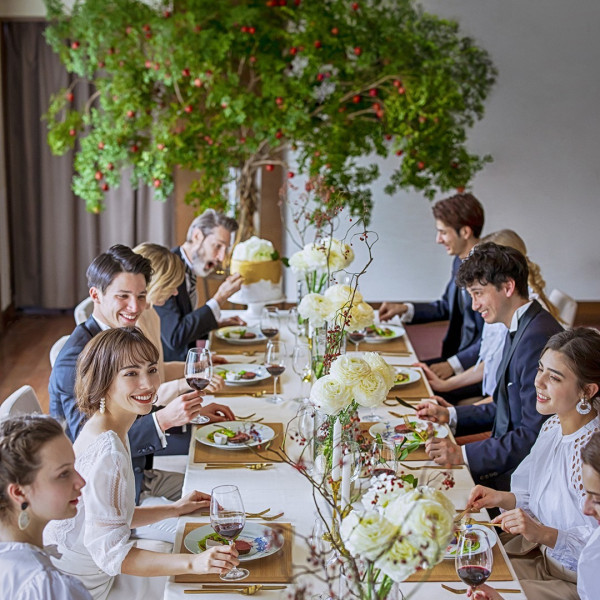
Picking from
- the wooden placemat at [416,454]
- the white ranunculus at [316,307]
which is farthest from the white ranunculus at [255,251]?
the wooden placemat at [416,454]

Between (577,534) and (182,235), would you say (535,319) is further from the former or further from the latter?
(182,235)

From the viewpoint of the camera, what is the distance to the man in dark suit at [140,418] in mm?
2721

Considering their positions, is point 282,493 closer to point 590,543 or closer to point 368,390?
point 368,390

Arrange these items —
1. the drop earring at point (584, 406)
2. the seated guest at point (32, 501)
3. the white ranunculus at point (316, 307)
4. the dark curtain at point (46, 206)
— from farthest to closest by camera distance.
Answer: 1. the dark curtain at point (46, 206)
2. the white ranunculus at point (316, 307)
3. the drop earring at point (584, 406)
4. the seated guest at point (32, 501)

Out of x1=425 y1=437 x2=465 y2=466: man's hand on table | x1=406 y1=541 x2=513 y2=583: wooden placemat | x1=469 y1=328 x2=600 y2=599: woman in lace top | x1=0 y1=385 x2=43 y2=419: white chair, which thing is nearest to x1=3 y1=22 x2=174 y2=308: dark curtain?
x1=0 y1=385 x2=43 y2=419: white chair

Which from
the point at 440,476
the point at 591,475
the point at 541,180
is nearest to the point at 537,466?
the point at 440,476

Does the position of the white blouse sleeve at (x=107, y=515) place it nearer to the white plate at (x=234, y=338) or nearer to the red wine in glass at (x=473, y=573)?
the red wine in glass at (x=473, y=573)

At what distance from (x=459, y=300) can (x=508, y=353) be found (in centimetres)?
147

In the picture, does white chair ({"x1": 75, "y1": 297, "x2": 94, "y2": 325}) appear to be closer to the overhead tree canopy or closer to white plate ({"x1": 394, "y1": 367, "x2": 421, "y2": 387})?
white plate ({"x1": 394, "y1": 367, "x2": 421, "y2": 387})

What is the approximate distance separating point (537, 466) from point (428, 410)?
49 cm

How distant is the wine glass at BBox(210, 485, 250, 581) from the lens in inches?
74.2

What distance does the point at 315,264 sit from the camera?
3713 millimetres

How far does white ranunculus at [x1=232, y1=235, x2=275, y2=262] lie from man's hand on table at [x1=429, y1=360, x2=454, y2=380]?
1.02 metres

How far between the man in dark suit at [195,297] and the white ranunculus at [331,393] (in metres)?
1.98
